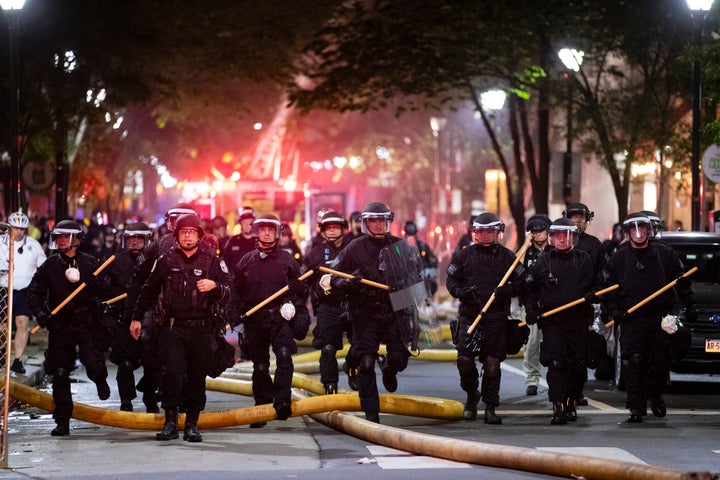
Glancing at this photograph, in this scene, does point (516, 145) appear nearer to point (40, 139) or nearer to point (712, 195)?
point (712, 195)

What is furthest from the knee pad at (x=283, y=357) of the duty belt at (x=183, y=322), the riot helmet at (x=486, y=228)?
the riot helmet at (x=486, y=228)

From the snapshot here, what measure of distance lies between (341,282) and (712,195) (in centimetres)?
2367

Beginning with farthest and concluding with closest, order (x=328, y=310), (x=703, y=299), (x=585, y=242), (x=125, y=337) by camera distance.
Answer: (x=703, y=299) < (x=328, y=310) < (x=585, y=242) < (x=125, y=337)

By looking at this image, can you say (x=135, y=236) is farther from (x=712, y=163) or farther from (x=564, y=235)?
(x=712, y=163)

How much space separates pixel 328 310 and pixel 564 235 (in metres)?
2.74

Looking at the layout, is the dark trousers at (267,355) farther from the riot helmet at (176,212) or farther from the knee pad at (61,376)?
the knee pad at (61,376)

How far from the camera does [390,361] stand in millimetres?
13281

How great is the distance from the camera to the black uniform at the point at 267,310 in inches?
522

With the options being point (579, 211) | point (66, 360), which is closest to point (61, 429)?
point (66, 360)

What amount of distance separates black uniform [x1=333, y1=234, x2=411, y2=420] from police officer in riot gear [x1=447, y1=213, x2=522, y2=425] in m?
0.78

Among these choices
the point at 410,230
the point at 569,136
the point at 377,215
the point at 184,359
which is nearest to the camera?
the point at 184,359

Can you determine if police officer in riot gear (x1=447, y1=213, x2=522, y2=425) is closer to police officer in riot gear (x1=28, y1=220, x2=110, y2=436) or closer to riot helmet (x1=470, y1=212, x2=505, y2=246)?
riot helmet (x1=470, y1=212, x2=505, y2=246)

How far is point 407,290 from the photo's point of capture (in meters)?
13.1

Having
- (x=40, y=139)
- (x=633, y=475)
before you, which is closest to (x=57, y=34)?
(x=40, y=139)
